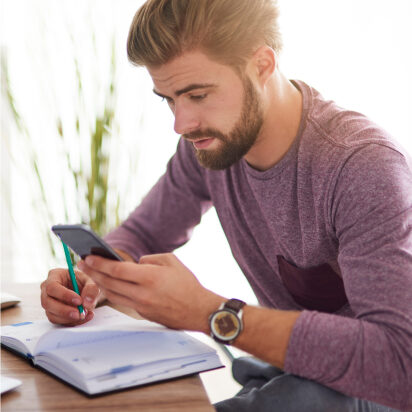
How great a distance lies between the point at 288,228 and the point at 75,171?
1363mm

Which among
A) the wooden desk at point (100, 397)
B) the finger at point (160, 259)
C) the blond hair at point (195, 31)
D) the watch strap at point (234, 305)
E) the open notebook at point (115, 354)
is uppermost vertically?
the blond hair at point (195, 31)

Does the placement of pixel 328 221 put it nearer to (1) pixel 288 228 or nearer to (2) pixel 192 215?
(1) pixel 288 228

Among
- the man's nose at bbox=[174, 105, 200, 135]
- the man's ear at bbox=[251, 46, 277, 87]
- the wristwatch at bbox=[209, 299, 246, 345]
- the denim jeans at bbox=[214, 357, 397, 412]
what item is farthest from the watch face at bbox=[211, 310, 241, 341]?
the man's ear at bbox=[251, 46, 277, 87]

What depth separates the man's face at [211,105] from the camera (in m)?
1.11

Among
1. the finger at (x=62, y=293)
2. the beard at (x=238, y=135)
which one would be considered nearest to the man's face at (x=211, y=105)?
the beard at (x=238, y=135)

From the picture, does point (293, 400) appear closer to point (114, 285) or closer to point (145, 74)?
point (114, 285)

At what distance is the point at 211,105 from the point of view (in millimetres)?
1137

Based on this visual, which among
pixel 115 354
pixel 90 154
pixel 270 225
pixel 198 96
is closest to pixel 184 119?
pixel 198 96

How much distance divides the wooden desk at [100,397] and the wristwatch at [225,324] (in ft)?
0.23

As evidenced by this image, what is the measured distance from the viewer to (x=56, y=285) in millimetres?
1000

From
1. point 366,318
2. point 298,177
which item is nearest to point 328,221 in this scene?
point 298,177

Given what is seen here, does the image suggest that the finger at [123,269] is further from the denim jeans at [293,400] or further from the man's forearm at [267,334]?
the denim jeans at [293,400]

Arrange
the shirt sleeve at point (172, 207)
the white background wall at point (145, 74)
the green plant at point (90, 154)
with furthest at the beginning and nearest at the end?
the white background wall at point (145, 74) < the green plant at point (90, 154) < the shirt sleeve at point (172, 207)

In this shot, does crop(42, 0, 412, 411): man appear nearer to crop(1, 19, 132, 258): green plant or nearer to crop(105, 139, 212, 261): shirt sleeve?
crop(105, 139, 212, 261): shirt sleeve
